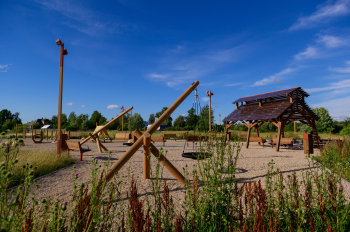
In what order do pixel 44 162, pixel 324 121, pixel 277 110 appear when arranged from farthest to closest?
pixel 324 121
pixel 277 110
pixel 44 162

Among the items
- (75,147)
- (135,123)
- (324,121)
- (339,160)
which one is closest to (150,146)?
(75,147)

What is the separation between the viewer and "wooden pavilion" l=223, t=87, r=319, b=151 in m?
12.5

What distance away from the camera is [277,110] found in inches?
504

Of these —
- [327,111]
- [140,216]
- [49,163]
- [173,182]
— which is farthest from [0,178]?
[327,111]

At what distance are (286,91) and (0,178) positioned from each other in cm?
1464

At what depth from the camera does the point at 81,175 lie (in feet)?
19.9

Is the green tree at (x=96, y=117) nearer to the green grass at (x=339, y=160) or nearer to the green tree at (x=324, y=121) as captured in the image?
the green tree at (x=324, y=121)

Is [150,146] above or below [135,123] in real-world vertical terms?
below

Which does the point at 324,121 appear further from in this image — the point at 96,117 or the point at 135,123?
the point at 96,117

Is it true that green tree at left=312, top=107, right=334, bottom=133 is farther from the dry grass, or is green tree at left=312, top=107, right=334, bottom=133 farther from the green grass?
the dry grass

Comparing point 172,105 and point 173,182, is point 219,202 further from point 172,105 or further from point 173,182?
point 172,105

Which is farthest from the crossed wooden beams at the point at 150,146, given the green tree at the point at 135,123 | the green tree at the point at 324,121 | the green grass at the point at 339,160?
the green tree at the point at 135,123

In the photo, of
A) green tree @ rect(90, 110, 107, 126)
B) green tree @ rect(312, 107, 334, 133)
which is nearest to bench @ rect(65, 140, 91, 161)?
green tree @ rect(312, 107, 334, 133)

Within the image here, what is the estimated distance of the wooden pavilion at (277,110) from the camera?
494 inches
